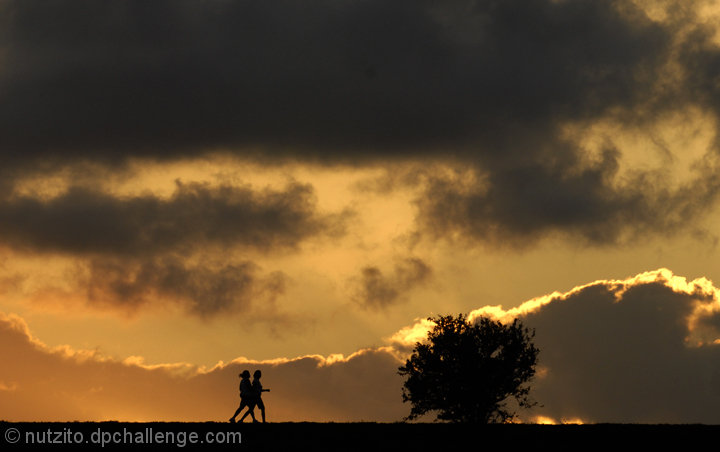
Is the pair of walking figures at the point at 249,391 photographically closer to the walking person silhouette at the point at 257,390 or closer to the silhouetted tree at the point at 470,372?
the walking person silhouette at the point at 257,390

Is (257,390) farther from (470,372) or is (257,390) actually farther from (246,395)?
(470,372)

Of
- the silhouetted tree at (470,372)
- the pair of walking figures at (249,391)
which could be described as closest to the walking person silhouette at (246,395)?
the pair of walking figures at (249,391)
